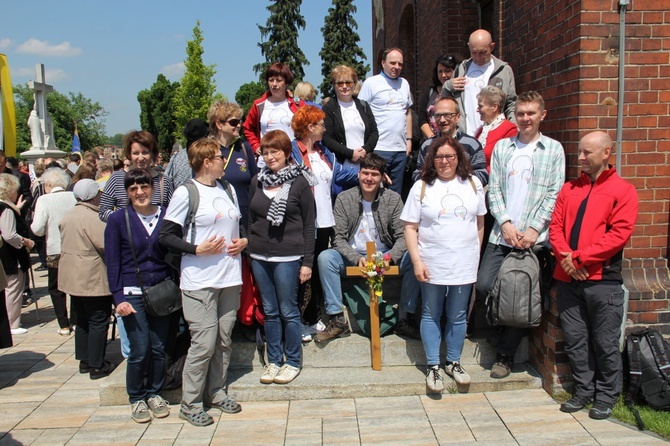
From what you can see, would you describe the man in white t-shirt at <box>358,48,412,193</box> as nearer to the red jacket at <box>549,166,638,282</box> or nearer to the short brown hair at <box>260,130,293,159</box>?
the short brown hair at <box>260,130,293,159</box>

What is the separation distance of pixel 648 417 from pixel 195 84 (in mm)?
33065

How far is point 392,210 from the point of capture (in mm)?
4945

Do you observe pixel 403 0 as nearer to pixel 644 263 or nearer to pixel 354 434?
pixel 644 263

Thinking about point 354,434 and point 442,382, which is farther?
point 442,382

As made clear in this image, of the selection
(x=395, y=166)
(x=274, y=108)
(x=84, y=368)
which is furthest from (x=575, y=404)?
(x=84, y=368)

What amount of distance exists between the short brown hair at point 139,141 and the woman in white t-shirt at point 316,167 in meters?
1.17

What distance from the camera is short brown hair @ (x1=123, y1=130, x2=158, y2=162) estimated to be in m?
4.77

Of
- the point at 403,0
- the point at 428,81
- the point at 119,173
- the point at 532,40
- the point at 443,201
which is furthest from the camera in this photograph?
the point at 403,0

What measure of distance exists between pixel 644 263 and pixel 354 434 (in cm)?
266

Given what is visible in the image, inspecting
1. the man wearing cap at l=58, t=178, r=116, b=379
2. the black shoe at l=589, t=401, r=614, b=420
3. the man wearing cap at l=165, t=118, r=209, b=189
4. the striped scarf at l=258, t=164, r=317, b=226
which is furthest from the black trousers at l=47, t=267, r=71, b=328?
the black shoe at l=589, t=401, r=614, b=420

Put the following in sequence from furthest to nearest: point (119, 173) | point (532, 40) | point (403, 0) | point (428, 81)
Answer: point (403, 0) < point (428, 81) < point (532, 40) < point (119, 173)

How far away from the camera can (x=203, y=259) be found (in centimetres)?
414

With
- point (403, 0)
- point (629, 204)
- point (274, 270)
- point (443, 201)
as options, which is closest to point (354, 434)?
point (274, 270)

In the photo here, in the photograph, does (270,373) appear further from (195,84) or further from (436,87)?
(195,84)
